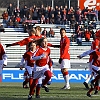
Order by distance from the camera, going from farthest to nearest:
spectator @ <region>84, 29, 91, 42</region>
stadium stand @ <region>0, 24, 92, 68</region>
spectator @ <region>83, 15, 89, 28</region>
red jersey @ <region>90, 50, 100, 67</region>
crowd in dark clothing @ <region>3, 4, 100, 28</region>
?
1. spectator @ <region>83, 15, 89, 28</region>
2. crowd in dark clothing @ <region>3, 4, 100, 28</region>
3. spectator @ <region>84, 29, 91, 42</region>
4. stadium stand @ <region>0, 24, 92, 68</region>
5. red jersey @ <region>90, 50, 100, 67</region>

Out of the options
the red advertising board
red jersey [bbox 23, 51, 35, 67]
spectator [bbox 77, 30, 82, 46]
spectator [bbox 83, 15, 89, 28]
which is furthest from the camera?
the red advertising board

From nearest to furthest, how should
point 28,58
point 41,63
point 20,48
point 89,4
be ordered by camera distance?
point 41,63 → point 28,58 → point 20,48 → point 89,4

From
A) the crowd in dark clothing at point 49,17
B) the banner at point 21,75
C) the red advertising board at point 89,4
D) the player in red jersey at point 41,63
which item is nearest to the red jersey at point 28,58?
the player in red jersey at point 41,63

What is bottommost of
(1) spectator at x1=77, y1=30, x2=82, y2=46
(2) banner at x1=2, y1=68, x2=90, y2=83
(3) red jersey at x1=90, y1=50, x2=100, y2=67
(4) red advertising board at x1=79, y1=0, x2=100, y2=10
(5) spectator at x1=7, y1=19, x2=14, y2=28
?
(2) banner at x1=2, y1=68, x2=90, y2=83

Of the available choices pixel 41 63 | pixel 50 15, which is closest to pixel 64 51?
pixel 41 63

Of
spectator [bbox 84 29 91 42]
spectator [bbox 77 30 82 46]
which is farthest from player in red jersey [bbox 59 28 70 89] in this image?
spectator [bbox 84 29 91 42]

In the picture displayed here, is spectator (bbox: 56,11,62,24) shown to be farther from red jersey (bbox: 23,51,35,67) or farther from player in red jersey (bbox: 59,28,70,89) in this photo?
red jersey (bbox: 23,51,35,67)

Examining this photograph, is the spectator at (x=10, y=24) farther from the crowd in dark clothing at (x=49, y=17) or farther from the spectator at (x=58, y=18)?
the spectator at (x=58, y=18)

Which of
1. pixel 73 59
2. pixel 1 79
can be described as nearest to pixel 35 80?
pixel 1 79

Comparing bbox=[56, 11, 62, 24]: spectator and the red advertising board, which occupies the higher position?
the red advertising board

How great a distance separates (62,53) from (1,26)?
48.3 feet

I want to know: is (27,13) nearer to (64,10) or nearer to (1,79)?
(64,10)

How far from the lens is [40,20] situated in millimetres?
32906

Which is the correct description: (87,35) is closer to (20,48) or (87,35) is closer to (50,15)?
(50,15)
